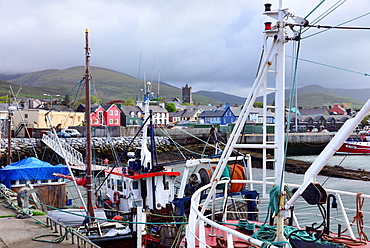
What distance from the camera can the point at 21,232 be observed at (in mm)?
10766

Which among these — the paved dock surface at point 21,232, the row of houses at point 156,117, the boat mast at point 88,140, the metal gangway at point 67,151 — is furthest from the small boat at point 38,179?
the row of houses at point 156,117

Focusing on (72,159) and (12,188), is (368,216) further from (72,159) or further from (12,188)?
(72,159)

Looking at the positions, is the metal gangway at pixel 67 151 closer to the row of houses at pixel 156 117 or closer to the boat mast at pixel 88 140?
the boat mast at pixel 88 140

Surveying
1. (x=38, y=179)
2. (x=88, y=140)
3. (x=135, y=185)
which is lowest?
(x=38, y=179)

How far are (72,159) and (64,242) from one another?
78.4 ft

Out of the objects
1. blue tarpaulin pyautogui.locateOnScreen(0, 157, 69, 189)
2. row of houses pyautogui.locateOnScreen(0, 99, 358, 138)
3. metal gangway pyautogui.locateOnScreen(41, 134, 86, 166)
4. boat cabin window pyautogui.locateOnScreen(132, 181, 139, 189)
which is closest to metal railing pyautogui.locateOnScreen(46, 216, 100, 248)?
boat cabin window pyautogui.locateOnScreen(132, 181, 139, 189)

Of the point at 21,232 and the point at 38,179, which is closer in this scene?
the point at 21,232

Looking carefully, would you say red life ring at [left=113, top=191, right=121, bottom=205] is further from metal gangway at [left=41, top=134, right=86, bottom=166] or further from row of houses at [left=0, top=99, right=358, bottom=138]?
row of houses at [left=0, top=99, right=358, bottom=138]

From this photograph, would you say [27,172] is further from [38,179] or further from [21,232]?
[21,232]

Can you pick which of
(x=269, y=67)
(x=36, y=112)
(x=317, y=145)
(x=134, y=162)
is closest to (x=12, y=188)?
(x=134, y=162)

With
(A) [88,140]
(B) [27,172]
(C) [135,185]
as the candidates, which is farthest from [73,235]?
(B) [27,172]

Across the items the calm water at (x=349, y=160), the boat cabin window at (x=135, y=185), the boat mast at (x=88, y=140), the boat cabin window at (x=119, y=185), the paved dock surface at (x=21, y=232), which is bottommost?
the calm water at (x=349, y=160)

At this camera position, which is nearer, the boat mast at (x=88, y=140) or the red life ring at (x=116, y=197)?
the boat mast at (x=88, y=140)

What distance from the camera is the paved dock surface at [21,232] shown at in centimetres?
960
